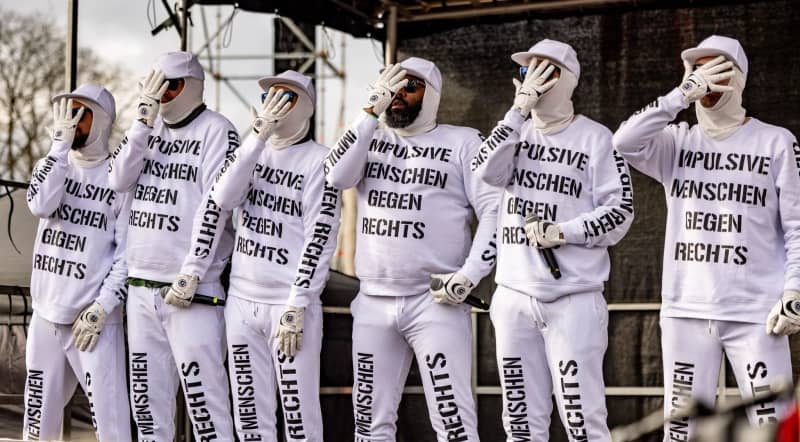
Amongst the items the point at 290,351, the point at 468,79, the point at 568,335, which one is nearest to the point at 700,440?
the point at 568,335

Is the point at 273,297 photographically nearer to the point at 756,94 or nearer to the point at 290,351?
the point at 290,351

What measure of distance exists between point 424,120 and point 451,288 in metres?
0.75

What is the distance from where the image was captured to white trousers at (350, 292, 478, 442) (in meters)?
5.06

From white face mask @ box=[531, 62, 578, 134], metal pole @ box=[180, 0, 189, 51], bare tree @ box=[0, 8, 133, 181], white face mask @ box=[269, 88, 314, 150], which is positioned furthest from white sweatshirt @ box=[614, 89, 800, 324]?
bare tree @ box=[0, 8, 133, 181]

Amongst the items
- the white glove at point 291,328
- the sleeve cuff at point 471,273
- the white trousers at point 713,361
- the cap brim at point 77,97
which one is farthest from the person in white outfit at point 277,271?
the white trousers at point 713,361

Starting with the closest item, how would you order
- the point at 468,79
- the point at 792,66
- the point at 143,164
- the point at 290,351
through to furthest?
the point at 290,351, the point at 143,164, the point at 792,66, the point at 468,79

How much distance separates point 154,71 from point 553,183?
1905 mm

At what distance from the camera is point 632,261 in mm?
7453

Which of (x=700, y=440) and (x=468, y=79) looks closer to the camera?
(x=700, y=440)

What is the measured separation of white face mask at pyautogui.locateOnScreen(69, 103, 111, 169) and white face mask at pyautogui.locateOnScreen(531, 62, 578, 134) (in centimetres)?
211

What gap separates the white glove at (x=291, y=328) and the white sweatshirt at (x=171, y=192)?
458mm

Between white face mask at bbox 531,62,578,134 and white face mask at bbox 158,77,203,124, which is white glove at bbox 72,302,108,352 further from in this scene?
white face mask at bbox 531,62,578,134

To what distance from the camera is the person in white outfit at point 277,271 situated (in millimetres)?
5309

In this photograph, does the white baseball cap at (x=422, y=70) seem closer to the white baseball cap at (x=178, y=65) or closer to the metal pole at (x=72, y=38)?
the white baseball cap at (x=178, y=65)
